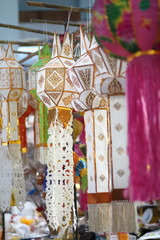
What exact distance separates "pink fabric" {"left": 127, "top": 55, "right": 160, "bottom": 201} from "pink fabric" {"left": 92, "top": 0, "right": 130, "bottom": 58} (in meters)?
0.09

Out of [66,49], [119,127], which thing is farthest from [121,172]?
[66,49]

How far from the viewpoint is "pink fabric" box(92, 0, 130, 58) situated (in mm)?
2119

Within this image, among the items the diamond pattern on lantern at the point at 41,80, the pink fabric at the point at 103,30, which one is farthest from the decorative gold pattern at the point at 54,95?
the pink fabric at the point at 103,30

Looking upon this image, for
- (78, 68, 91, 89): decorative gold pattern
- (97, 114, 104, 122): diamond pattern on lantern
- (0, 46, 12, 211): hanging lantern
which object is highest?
(78, 68, 91, 89): decorative gold pattern

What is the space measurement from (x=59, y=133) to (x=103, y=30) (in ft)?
6.02

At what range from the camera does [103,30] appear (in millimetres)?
2139

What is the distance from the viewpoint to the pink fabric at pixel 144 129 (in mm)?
2037

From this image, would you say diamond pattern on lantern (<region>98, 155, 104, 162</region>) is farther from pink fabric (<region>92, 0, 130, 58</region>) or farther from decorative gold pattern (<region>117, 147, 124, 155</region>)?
pink fabric (<region>92, 0, 130, 58</region>)

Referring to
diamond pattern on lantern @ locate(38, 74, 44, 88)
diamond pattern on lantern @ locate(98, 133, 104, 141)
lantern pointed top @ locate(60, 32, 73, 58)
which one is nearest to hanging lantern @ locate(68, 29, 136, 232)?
diamond pattern on lantern @ locate(98, 133, 104, 141)

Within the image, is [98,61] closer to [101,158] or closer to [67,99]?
[101,158]

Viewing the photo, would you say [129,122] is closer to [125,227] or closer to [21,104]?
[125,227]

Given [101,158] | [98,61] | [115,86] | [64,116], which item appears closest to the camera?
[115,86]

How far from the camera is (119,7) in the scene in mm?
2037

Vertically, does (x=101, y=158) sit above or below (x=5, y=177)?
above
